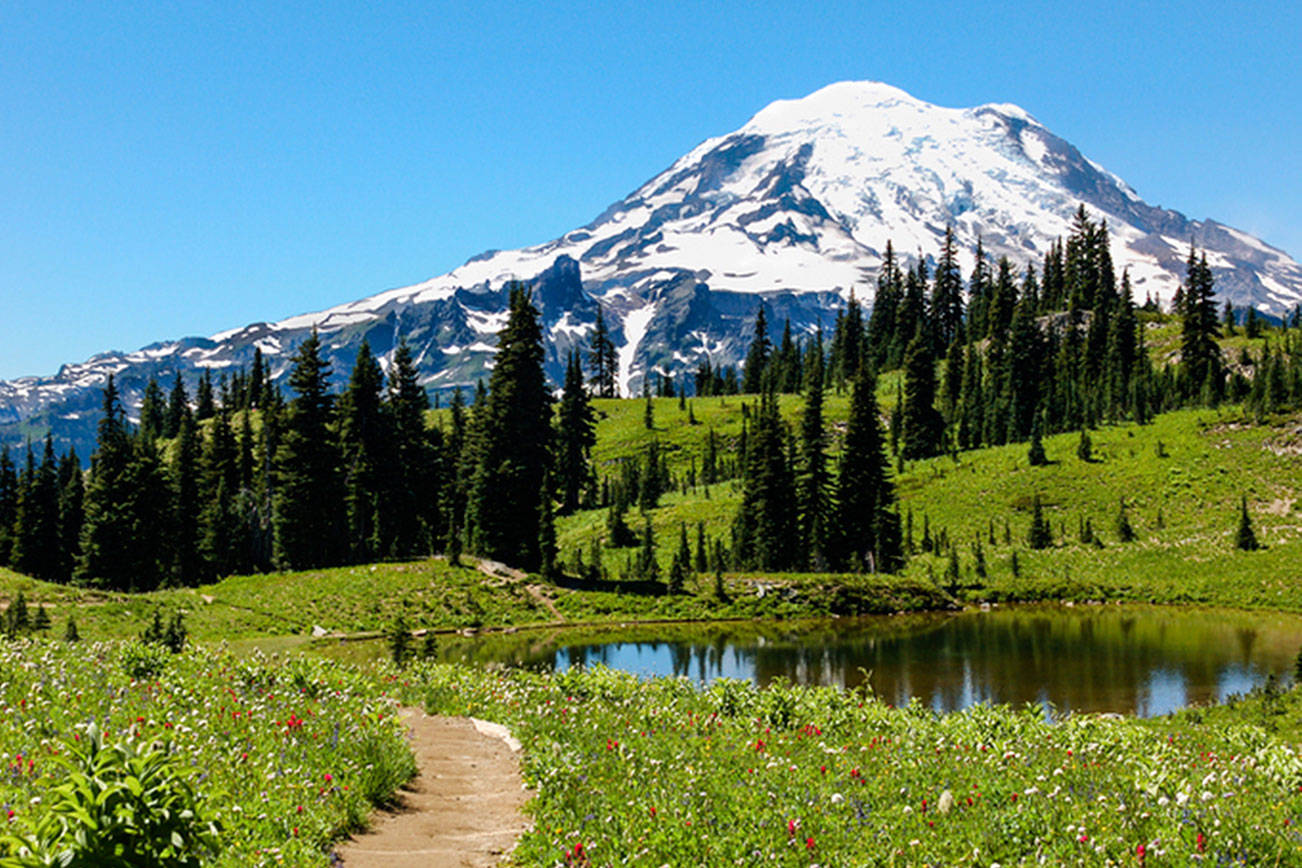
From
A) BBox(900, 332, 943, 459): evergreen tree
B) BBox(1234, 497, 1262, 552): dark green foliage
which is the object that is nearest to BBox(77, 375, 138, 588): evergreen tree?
BBox(1234, 497, 1262, 552): dark green foliage

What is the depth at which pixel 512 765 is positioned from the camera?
14008 millimetres

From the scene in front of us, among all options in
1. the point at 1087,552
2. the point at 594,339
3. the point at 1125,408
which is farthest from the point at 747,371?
the point at 1087,552

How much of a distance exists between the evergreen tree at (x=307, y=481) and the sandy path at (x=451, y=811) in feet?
154

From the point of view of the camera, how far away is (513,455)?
196 ft

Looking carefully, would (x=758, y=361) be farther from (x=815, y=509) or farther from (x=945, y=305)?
(x=815, y=509)

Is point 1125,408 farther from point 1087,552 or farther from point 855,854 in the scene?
point 855,854

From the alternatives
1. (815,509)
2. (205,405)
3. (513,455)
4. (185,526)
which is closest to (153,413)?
(205,405)

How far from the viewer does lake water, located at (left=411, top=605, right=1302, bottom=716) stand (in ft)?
107

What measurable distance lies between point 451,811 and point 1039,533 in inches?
2977

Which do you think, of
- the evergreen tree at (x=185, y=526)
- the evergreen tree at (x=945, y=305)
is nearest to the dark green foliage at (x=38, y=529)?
the evergreen tree at (x=185, y=526)

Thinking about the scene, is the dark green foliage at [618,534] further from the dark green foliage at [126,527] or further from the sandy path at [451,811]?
the sandy path at [451,811]

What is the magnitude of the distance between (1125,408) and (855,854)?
116 metres

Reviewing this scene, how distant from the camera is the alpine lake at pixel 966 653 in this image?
3238 cm

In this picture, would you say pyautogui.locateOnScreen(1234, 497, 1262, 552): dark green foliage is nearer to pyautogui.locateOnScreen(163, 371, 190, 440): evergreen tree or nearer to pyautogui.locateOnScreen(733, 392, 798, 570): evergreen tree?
pyautogui.locateOnScreen(733, 392, 798, 570): evergreen tree
